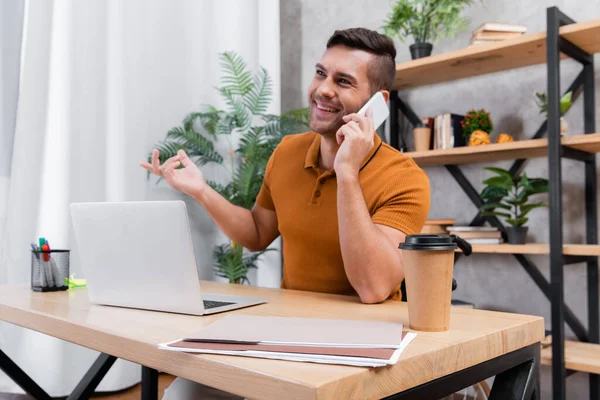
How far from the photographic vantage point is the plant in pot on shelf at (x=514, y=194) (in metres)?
2.33

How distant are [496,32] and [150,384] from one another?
1981mm

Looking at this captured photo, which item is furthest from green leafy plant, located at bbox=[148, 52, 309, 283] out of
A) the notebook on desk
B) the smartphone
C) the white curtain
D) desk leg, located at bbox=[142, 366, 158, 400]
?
the notebook on desk

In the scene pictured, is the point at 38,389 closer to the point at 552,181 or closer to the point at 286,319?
the point at 286,319

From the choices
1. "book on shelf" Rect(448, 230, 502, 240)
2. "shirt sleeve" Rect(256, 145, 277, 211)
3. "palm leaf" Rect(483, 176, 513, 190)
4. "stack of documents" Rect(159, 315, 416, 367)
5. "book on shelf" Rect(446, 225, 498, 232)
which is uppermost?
"palm leaf" Rect(483, 176, 513, 190)

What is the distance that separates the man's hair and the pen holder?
95 cm

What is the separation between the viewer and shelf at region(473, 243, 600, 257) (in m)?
2.09

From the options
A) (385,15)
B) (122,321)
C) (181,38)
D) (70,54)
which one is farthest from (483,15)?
(122,321)

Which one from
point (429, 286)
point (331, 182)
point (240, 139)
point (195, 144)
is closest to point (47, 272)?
point (331, 182)

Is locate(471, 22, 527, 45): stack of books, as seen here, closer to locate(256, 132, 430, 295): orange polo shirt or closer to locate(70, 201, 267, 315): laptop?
locate(256, 132, 430, 295): orange polo shirt

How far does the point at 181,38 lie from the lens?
10.5 feet

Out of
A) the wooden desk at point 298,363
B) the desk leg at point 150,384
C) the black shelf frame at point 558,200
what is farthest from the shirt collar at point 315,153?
the black shelf frame at point 558,200

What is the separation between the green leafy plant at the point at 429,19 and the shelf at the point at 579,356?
1.47 meters

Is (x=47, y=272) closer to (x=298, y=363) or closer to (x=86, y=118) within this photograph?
(x=298, y=363)

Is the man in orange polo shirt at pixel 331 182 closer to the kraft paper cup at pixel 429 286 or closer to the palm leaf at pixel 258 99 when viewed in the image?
Answer: the kraft paper cup at pixel 429 286
